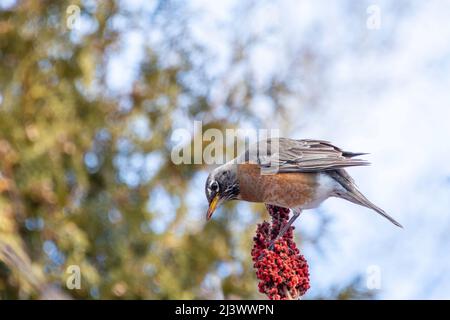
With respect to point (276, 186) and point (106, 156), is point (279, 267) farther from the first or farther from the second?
point (106, 156)

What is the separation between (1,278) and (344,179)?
2843 millimetres

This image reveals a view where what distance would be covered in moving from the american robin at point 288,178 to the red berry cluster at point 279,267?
1.21 ft

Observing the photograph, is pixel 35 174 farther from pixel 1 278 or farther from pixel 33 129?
pixel 1 278

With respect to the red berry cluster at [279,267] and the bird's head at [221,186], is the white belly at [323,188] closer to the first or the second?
the bird's head at [221,186]

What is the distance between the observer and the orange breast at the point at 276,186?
325 cm

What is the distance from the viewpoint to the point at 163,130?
5.80 m

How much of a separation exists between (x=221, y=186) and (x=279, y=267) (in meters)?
0.80

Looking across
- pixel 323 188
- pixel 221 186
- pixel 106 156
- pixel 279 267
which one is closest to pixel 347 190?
pixel 323 188

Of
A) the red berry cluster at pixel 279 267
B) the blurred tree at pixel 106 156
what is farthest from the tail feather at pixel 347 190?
the blurred tree at pixel 106 156

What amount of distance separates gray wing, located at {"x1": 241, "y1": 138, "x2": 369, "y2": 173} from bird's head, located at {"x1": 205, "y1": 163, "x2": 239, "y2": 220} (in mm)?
139

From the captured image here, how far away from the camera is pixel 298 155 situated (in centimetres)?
344
